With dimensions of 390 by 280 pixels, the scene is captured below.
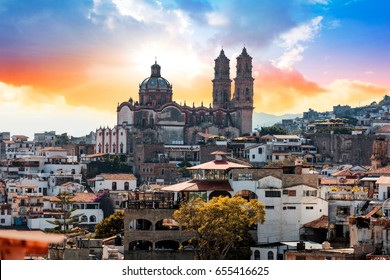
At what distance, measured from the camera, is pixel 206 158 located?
48.5 m

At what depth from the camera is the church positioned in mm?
54781

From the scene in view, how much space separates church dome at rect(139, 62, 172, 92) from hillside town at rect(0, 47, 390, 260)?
0.06 metres

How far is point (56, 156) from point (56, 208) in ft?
39.3

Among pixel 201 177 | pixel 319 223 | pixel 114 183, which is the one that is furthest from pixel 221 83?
pixel 319 223

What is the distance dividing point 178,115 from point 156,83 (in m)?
2.62

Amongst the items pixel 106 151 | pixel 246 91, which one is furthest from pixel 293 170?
pixel 246 91

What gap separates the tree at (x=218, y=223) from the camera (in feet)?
63.6

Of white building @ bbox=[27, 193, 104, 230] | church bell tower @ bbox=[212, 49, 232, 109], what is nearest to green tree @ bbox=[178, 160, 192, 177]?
white building @ bbox=[27, 193, 104, 230]

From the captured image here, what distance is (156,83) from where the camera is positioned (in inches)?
2312

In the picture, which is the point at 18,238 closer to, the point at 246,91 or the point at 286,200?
the point at 286,200

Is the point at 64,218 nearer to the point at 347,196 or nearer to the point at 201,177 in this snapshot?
the point at 201,177

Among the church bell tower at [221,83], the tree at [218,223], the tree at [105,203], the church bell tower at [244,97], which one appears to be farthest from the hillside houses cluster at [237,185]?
the church bell tower at [221,83]

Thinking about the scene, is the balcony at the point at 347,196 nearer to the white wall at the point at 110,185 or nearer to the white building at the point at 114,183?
the white building at the point at 114,183

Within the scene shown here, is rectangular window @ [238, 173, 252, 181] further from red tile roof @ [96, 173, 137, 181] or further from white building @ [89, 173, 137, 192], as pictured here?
red tile roof @ [96, 173, 137, 181]
